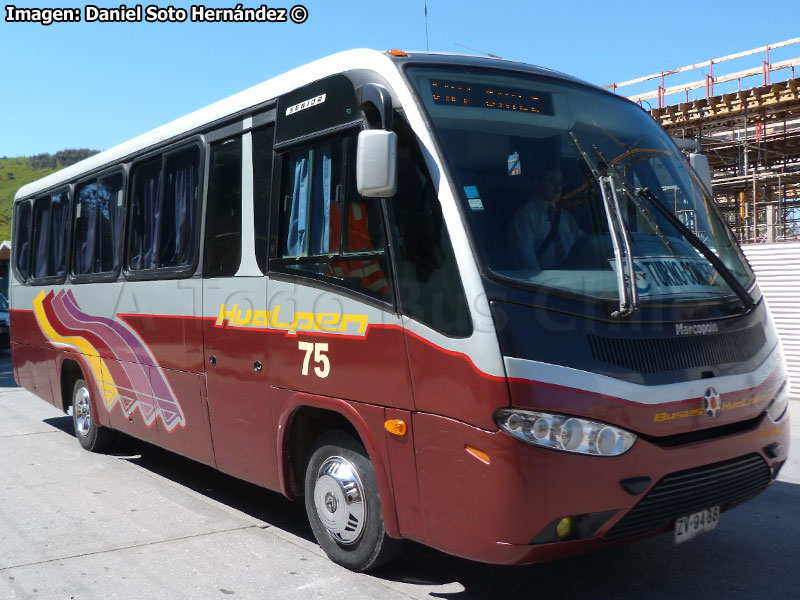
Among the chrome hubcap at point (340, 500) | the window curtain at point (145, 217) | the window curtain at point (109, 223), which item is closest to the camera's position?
the chrome hubcap at point (340, 500)

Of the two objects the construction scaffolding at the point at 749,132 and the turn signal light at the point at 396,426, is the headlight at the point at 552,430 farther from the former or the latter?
the construction scaffolding at the point at 749,132

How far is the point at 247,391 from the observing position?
225 inches

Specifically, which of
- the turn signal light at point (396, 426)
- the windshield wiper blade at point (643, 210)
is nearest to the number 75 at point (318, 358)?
the turn signal light at point (396, 426)

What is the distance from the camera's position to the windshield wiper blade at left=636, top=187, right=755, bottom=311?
181 inches

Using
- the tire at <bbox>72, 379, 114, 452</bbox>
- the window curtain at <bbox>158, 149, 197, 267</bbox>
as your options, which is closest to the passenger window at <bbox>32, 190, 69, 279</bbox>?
the tire at <bbox>72, 379, 114, 452</bbox>

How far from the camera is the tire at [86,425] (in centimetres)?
891

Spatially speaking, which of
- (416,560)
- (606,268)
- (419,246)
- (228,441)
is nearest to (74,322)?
(228,441)

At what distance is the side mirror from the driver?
2.15ft

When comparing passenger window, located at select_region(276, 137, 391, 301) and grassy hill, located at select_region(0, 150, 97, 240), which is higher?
grassy hill, located at select_region(0, 150, 97, 240)

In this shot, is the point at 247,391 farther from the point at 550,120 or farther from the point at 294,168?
the point at 550,120

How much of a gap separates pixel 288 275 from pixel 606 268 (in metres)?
2.04

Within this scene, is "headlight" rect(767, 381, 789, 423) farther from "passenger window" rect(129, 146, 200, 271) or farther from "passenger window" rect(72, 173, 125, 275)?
"passenger window" rect(72, 173, 125, 275)

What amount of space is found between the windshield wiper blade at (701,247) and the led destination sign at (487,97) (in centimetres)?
74

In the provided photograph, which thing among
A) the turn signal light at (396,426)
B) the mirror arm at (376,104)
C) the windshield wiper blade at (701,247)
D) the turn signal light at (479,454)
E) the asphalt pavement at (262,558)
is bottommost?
the asphalt pavement at (262,558)
